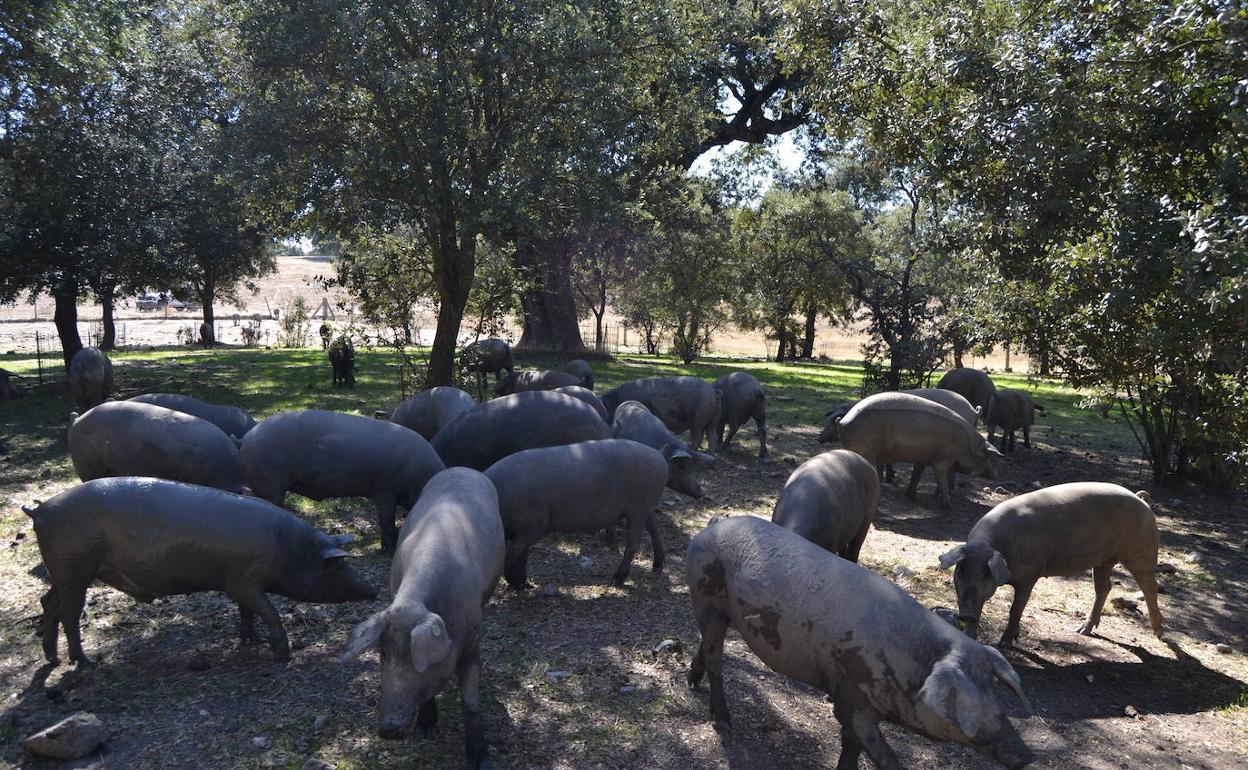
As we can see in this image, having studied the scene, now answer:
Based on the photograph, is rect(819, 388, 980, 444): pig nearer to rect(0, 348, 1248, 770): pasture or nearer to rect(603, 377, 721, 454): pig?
rect(603, 377, 721, 454): pig

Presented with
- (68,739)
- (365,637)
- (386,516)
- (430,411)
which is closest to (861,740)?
(365,637)

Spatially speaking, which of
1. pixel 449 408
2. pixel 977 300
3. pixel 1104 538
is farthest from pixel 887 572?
pixel 977 300

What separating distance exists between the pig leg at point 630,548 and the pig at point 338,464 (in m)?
2.10

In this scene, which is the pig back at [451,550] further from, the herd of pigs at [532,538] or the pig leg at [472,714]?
the pig leg at [472,714]

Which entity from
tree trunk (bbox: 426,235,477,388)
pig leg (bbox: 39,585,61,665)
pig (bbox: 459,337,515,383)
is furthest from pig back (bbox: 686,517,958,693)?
pig (bbox: 459,337,515,383)

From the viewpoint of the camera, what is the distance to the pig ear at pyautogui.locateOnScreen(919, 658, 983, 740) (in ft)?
13.8

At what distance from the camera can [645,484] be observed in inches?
316

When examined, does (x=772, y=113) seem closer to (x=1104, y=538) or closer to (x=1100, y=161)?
→ (x=1100, y=161)

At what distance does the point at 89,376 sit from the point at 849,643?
13.8 meters

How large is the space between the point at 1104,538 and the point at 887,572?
2.02m

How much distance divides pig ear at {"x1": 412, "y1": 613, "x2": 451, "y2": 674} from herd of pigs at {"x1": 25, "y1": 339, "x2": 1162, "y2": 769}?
1 cm

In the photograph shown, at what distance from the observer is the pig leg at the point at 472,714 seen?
483cm

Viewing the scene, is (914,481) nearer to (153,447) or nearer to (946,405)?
(946,405)

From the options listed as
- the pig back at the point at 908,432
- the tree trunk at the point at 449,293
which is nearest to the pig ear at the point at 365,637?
the pig back at the point at 908,432
